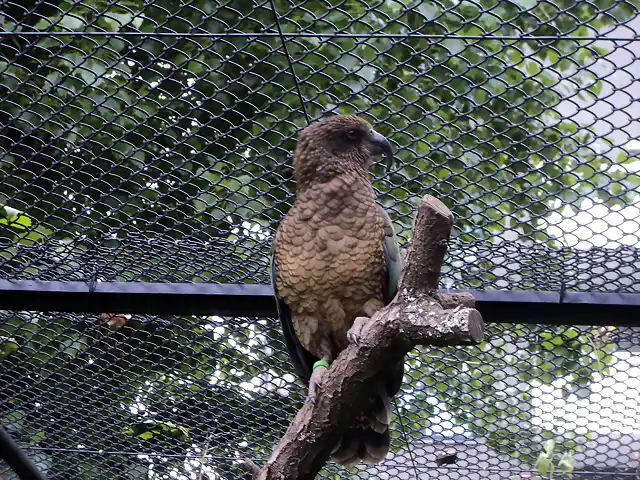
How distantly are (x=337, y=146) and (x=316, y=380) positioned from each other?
3.08ft

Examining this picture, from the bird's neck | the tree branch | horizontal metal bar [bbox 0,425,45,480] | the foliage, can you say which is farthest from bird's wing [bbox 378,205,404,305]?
horizontal metal bar [bbox 0,425,45,480]

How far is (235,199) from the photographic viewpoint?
3.07 metres

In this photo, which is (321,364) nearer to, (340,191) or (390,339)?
(340,191)

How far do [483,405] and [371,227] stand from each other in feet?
4.32

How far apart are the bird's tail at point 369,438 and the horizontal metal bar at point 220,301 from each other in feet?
2.05

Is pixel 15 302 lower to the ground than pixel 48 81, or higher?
lower

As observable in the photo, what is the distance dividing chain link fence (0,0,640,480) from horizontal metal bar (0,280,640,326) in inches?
2.5

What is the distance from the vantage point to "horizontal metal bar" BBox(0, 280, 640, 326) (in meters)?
2.79

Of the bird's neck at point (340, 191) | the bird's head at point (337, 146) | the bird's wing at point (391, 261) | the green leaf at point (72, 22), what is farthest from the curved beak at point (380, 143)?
the green leaf at point (72, 22)

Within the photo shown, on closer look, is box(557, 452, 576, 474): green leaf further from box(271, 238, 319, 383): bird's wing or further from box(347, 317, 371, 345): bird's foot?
box(347, 317, 371, 345): bird's foot

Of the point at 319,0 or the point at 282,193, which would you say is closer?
the point at 319,0

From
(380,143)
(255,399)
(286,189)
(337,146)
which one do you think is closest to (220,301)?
(286,189)

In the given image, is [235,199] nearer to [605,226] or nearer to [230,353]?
[230,353]

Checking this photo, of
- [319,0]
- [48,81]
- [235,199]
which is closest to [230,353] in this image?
[235,199]
